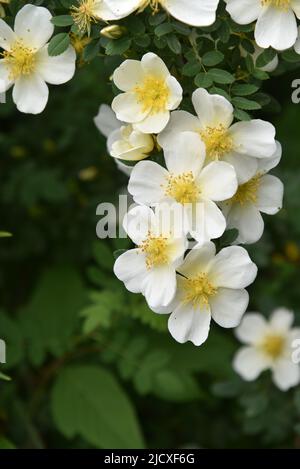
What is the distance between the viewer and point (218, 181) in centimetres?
136

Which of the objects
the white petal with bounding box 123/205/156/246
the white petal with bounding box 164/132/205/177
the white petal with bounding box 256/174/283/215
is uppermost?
the white petal with bounding box 164/132/205/177

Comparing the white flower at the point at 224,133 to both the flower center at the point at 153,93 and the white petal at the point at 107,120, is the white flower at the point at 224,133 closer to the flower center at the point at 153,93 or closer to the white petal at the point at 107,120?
the flower center at the point at 153,93

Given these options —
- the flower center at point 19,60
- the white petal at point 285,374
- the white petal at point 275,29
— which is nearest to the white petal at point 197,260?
the white petal at point 275,29

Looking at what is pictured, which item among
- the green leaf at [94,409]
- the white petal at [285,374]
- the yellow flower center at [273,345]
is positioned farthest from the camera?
the yellow flower center at [273,345]

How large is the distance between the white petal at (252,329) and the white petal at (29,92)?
107 centimetres

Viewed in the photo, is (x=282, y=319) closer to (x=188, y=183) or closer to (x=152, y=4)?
(x=188, y=183)

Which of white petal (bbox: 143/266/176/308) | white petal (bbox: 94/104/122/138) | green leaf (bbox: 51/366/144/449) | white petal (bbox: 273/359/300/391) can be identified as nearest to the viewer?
white petal (bbox: 143/266/176/308)

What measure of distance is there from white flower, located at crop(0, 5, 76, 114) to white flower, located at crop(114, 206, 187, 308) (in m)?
0.29

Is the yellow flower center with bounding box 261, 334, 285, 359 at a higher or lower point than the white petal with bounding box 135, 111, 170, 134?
lower

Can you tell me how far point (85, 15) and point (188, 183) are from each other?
32 cm

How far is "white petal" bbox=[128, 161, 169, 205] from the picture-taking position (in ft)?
Answer: 4.50

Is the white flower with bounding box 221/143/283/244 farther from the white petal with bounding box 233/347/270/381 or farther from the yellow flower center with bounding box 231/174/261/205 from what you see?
the white petal with bounding box 233/347/270/381

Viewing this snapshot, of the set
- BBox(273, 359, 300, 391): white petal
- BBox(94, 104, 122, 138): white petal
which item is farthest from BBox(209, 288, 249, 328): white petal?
BBox(273, 359, 300, 391): white petal

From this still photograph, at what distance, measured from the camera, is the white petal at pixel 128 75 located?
1404 mm
